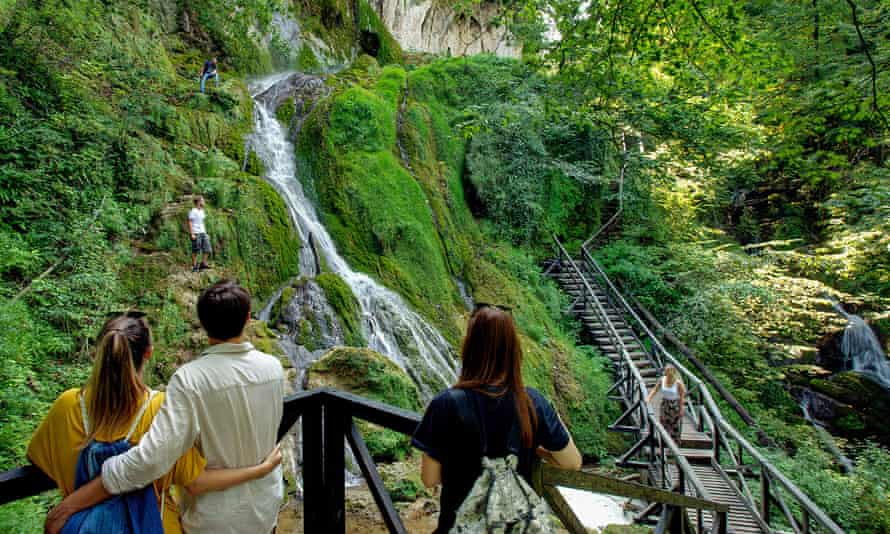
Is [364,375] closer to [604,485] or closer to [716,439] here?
[716,439]

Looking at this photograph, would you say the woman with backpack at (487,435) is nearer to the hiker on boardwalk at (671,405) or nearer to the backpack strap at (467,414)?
the backpack strap at (467,414)

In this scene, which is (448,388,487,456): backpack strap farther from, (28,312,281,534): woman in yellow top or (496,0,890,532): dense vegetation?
(496,0,890,532): dense vegetation

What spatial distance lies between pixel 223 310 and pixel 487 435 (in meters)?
1.05

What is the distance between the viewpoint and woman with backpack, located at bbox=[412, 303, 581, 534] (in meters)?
1.54

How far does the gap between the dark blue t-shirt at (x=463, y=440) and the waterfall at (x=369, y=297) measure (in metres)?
7.23

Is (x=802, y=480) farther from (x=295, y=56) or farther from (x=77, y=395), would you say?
(x=295, y=56)

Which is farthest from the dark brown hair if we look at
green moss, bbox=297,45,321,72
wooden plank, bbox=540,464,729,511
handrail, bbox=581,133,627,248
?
green moss, bbox=297,45,321,72

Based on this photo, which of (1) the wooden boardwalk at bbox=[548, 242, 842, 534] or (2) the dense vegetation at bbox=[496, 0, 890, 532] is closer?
(2) the dense vegetation at bbox=[496, 0, 890, 532]

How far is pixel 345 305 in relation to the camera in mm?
8914

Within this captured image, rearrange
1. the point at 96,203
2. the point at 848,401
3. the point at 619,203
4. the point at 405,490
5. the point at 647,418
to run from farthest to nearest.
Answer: the point at 619,203 < the point at 848,401 < the point at 647,418 < the point at 96,203 < the point at 405,490

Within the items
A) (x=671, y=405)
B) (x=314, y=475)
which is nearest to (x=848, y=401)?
(x=671, y=405)

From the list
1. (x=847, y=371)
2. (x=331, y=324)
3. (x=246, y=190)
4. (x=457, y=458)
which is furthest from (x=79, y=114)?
(x=847, y=371)

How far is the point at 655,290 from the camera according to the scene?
1633 centimetres

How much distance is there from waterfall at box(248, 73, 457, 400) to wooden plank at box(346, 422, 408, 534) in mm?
6455
